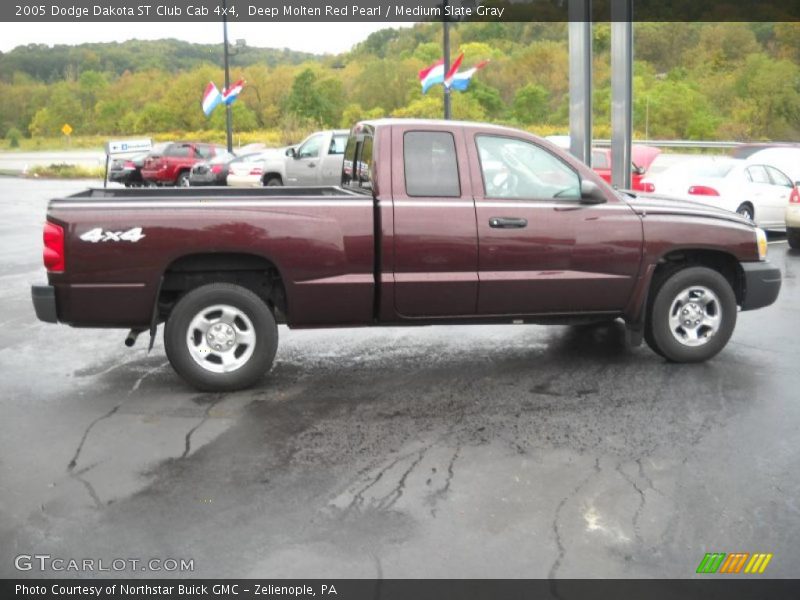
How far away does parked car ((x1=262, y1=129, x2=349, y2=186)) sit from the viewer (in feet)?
70.3

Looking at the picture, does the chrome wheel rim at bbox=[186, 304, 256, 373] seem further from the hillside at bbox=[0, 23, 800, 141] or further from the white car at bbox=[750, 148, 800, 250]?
the hillside at bbox=[0, 23, 800, 141]

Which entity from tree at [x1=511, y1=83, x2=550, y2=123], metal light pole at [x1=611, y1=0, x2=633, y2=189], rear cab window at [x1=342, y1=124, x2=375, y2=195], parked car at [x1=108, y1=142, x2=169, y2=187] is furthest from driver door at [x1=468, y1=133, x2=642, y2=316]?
tree at [x1=511, y1=83, x2=550, y2=123]

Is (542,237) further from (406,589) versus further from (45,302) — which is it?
(406,589)

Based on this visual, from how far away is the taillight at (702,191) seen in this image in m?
15.5

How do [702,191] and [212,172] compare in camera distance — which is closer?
[702,191]

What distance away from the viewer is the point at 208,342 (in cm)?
709

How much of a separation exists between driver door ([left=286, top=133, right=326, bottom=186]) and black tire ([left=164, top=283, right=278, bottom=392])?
14.7m

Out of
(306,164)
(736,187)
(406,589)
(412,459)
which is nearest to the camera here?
(406,589)

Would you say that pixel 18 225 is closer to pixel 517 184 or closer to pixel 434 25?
pixel 517 184

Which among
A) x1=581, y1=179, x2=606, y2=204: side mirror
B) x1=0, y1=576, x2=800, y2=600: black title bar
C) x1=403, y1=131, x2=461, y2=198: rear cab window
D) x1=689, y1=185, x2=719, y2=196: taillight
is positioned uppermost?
x1=403, y1=131, x2=461, y2=198: rear cab window

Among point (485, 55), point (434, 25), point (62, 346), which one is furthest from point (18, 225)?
point (434, 25)

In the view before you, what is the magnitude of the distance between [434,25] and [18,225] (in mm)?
61006

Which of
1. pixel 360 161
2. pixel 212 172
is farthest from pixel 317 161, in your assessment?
pixel 360 161

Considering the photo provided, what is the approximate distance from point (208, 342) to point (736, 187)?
11163mm
